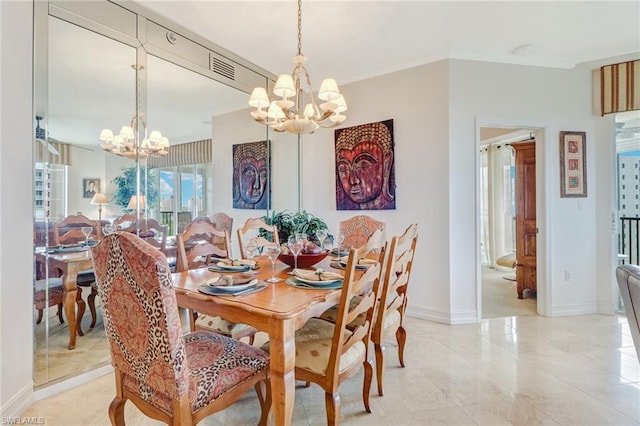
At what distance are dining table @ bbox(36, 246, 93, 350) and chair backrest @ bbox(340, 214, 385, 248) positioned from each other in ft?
6.66

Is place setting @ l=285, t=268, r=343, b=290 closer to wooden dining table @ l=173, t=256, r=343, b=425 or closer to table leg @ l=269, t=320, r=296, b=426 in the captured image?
wooden dining table @ l=173, t=256, r=343, b=425

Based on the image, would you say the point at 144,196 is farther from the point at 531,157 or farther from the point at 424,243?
the point at 531,157

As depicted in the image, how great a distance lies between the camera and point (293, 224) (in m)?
3.97

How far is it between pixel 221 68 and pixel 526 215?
4014 millimetres

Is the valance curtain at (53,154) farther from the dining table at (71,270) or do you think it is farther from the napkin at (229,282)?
the napkin at (229,282)

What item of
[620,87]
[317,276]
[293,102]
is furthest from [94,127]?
[620,87]

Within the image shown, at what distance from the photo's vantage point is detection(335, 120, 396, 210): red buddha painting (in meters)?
3.69

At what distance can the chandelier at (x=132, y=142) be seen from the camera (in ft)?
7.94

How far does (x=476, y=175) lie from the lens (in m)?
3.34

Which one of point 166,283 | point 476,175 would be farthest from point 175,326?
point 476,175

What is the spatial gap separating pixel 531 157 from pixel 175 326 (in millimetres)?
4465

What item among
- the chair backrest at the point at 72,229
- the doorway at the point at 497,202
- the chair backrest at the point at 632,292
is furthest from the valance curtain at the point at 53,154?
the doorway at the point at 497,202

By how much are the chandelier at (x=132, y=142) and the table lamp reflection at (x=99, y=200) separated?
336 millimetres

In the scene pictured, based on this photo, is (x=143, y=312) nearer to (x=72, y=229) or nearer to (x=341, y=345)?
(x=341, y=345)
